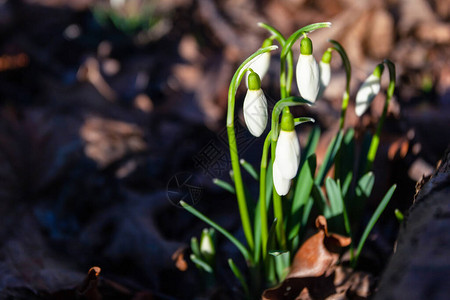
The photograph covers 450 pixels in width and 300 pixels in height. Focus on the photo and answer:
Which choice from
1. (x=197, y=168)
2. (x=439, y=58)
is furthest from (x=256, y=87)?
(x=439, y=58)

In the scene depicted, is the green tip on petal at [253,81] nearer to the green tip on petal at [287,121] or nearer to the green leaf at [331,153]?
the green tip on petal at [287,121]

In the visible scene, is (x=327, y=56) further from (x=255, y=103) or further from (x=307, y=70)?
(x=255, y=103)

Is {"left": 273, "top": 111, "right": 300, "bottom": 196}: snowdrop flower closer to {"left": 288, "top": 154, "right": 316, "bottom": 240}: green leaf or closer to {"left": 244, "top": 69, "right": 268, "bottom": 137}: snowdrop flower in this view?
{"left": 244, "top": 69, "right": 268, "bottom": 137}: snowdrop flower

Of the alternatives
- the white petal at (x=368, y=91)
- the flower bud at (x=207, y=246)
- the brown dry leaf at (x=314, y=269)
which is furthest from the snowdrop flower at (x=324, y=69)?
the flower bud at (x=207, y=246)

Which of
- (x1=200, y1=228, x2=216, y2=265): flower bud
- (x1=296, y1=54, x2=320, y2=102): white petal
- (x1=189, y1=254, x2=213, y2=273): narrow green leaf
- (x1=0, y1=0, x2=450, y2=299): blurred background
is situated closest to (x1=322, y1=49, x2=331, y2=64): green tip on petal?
(x1=296, y1=54, x2=320, y2=102): white petal

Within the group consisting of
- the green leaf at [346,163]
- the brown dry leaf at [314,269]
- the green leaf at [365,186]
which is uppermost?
the green leaf at [346,163]

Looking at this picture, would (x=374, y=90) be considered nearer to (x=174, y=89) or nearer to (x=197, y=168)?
(x=197, y=168)
